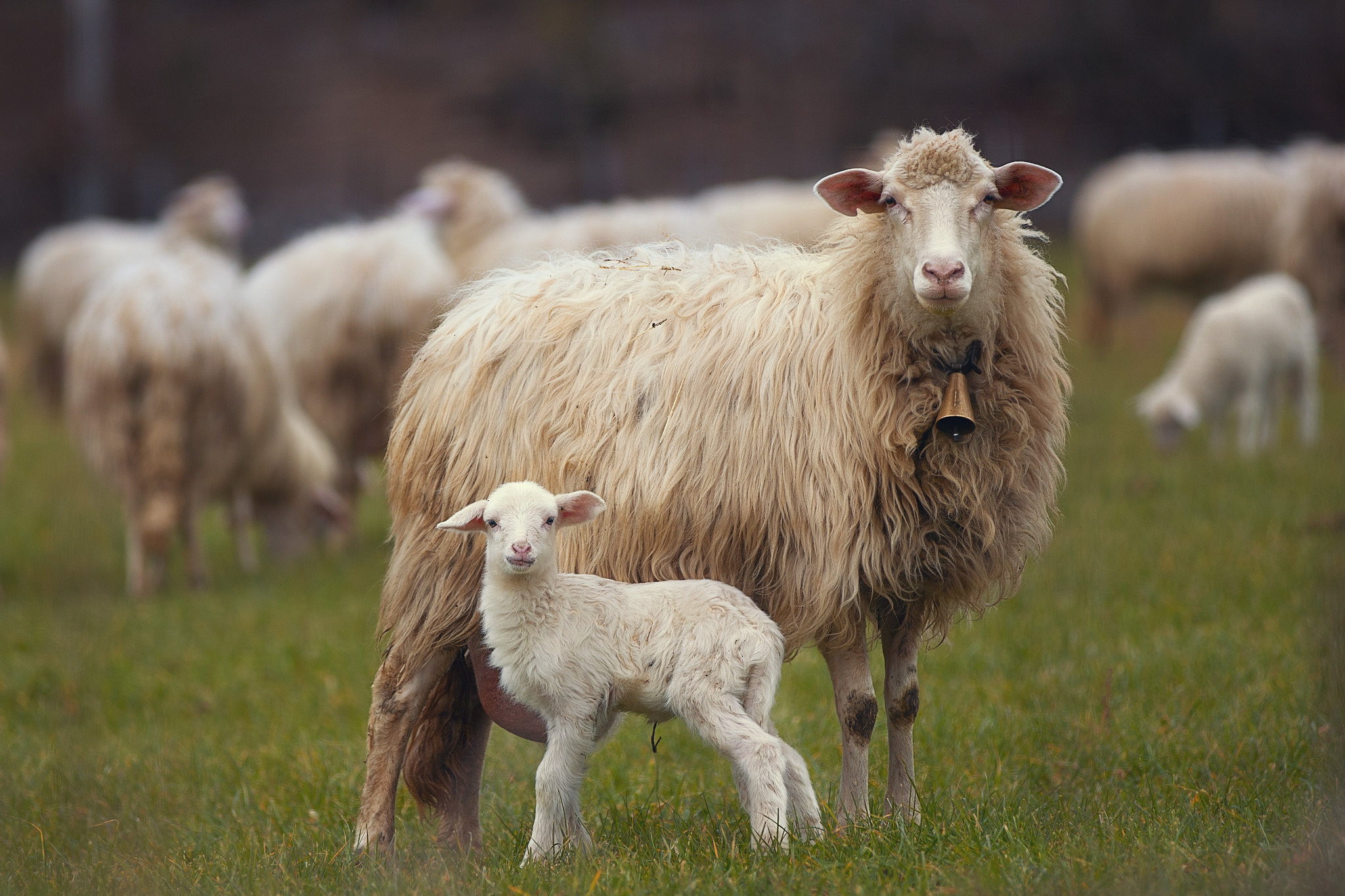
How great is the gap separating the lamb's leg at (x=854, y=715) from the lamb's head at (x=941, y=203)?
0.98m

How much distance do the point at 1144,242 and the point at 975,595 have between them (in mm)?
13134

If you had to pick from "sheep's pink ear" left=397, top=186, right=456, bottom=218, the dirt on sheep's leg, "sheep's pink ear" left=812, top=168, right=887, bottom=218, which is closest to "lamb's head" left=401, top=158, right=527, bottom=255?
"sheep's pink ear" left=397, top=186, right=456, bottom=218

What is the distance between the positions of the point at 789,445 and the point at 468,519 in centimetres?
95

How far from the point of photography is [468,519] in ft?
11.0

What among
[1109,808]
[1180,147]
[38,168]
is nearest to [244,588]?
[1109,808]

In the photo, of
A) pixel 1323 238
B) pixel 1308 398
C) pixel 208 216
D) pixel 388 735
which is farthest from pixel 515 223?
pixel 388 735

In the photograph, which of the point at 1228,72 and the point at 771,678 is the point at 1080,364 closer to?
the point at 1228,72

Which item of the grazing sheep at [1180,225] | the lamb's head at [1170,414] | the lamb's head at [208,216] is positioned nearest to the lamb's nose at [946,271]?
the lamb's head at [1170,414]

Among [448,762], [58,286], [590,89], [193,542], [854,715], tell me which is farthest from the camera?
[590,89]

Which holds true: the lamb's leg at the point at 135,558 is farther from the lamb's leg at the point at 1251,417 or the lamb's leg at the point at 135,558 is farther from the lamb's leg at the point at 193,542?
the lamb's leg at the point at 1251,417

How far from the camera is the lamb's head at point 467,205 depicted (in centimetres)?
1164

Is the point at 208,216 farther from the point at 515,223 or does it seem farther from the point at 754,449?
the point at 754,449

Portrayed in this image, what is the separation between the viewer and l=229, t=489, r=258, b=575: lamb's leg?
963 centimetres

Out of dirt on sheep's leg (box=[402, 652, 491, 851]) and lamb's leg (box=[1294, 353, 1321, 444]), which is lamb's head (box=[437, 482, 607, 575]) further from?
lamb's leg (box=[1294, 353, 1321, 444])
